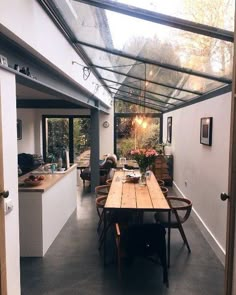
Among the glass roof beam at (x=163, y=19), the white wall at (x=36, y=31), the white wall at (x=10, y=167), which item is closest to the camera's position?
the white wall at (x=36, y=31)

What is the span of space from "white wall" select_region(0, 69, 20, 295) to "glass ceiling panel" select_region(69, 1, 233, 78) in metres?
1.16

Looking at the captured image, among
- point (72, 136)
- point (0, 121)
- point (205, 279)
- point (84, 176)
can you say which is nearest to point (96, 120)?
point (84, 176)

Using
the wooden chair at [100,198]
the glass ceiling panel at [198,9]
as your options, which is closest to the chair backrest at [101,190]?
the wooden chair at [100,198]

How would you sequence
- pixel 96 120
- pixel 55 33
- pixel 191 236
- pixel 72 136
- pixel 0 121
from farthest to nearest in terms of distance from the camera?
1. pixel 72 136
2. pixel 96 120
3. pixel 191 236
4. pixel 55 33
5. pixel 0 121

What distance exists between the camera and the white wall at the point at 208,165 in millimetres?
3586

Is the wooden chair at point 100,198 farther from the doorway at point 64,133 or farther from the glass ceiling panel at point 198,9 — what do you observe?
the doorway at point 64,133

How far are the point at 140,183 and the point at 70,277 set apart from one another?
194 cm

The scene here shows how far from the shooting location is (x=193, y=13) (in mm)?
2389

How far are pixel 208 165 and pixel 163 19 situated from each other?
2.52 metres

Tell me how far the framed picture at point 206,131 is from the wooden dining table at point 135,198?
1051 millimetres

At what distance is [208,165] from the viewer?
4.36 meters

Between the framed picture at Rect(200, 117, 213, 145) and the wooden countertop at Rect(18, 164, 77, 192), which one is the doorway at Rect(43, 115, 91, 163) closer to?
the wooden countertop at Rect(18, 164, 77, 192)

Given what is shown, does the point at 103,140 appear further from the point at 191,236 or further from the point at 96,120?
the point at 191,236

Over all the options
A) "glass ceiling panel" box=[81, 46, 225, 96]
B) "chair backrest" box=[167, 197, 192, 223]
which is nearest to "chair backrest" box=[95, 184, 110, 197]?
"chair backrest" box=[167, 197, 192, 223]
